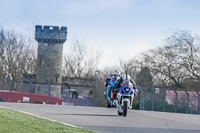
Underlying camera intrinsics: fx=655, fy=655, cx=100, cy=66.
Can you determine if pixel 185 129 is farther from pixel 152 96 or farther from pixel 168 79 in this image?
pixel 168 79

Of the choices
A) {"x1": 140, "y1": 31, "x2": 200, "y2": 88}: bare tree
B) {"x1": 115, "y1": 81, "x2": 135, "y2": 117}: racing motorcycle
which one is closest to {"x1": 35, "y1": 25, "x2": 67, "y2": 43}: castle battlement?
{"x1": 140, "y1": 31, "x2": 200, "y2": 88}: bare tree

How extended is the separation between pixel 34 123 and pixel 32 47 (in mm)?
81186

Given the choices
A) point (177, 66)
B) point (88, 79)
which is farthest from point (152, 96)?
point (88, 79)

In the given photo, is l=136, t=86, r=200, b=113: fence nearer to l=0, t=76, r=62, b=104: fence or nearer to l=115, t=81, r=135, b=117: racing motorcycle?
l=0, t=76, r=62, b=104: fence

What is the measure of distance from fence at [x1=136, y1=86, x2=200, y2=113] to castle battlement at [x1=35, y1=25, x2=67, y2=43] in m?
41.3

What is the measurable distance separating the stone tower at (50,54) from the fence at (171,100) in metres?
41.3

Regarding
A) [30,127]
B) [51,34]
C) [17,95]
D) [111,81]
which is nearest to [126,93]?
[111,81]

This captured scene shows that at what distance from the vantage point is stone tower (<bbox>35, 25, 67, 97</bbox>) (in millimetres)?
83500

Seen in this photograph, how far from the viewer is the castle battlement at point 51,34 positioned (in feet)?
273

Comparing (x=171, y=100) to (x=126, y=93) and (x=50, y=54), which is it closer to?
(x=126, y=93)

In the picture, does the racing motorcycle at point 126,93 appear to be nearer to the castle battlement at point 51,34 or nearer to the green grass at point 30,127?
the green grass at point 30,127

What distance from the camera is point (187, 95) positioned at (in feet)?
131

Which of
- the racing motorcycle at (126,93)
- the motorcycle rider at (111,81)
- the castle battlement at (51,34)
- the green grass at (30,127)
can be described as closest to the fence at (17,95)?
the motorcycle rider at (111,81)

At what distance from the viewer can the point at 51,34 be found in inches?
3270
